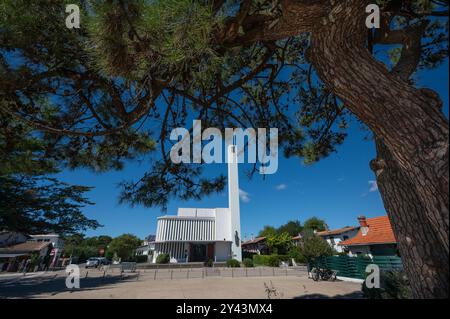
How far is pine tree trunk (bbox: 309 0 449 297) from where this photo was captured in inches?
38.7

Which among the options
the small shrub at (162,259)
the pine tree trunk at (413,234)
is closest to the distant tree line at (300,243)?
the pine tree trunk at (413,234)

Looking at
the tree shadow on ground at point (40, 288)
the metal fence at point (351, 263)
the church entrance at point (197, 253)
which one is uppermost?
the church entrance at point (197, 253)

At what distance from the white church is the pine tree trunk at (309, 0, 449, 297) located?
24.3 meters

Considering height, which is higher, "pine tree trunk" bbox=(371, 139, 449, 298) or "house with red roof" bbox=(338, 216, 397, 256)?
"house with red roof" bbox=(338, 216, 397, 256)

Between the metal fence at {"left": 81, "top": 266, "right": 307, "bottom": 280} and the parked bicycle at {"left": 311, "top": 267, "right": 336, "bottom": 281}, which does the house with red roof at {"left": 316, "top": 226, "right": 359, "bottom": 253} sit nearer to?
the metal fence at {"left": 81, "top": 266, "right": 307, "bottom": 280}

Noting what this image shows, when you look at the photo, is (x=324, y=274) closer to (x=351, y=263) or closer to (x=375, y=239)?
(x=351, y=263)

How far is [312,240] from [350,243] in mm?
6235

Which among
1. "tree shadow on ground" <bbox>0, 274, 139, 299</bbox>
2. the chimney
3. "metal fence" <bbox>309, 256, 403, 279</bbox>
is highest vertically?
the chimney

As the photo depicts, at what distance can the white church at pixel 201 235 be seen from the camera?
87.2 feet

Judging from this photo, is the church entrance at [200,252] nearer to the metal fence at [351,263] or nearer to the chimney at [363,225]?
the metal fence at [351,263]

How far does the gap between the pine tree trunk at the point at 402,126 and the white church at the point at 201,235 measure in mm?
24307

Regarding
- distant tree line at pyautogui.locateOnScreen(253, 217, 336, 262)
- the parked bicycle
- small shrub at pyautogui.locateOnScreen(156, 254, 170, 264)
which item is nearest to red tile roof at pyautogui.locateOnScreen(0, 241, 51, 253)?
small shrub at pyautogui.locateOnScreen(156, 254, 170, 264)

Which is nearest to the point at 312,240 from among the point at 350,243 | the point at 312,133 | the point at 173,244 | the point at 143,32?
the point at 350,243
